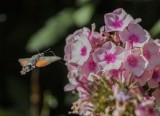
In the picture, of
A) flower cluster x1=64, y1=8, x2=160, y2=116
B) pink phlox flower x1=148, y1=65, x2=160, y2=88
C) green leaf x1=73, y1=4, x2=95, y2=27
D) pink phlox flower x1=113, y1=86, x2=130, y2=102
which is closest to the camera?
pink phlox flower x1=113, y1=86, x2=130, y2=102

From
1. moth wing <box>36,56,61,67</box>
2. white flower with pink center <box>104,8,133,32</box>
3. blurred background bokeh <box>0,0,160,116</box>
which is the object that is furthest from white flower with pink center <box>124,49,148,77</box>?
blurred background bokeh <box>0,0,160,116</box>

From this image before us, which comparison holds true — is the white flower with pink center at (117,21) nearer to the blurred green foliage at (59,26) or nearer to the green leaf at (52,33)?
the blurred green foliage at (59,26)

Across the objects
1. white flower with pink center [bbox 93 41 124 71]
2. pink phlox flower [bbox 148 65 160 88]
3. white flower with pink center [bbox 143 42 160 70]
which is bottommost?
pink phlox flower [bbox 148 65 160 88]

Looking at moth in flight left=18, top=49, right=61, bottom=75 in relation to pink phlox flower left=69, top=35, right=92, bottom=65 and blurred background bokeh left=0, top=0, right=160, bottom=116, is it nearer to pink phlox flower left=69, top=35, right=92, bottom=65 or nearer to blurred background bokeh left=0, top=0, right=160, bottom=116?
pink phlox flower left=69, top=35, right=92, bottom=65

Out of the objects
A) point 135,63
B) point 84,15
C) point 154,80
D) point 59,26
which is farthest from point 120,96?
point 59,26

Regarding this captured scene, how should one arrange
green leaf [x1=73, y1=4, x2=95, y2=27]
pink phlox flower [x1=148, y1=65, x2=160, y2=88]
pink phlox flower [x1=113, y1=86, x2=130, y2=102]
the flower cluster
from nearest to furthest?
pink phlox flower [x1=113, y1=86, x2=130, y2=102], the flower cluster, pink phlox flower [x1=148, y1=65, x2=160, y2=88], green leaf [x1=73, y1=4, x2=95, y2=27]

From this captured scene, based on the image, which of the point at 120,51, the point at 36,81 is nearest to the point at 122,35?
the point at 120,51

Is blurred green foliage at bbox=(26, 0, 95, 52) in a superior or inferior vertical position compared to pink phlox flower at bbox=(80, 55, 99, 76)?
superior
